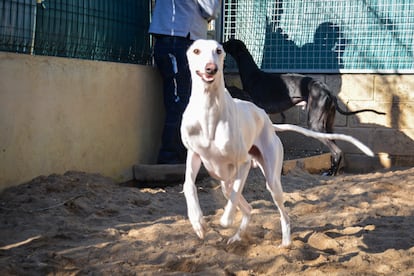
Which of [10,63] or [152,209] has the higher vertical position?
[10,63]

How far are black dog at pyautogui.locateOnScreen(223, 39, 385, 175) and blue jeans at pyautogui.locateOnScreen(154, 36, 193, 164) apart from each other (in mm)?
1668

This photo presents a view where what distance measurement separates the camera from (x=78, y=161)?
6.62 metres

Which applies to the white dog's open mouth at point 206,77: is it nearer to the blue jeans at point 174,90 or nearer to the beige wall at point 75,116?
the beige wall at point 75,116

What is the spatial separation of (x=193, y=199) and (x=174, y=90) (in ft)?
12.3

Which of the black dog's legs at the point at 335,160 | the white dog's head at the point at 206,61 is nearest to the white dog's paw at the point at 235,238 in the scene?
the white dog's head at the point at 206,61

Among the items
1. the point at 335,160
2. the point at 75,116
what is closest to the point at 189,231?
the point at 75,116

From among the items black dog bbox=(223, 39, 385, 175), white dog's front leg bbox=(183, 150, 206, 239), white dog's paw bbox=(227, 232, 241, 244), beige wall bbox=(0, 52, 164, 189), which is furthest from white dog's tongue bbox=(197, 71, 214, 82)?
black dog bbox=(223, 39, 385, 175)

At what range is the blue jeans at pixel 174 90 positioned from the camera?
7492mm

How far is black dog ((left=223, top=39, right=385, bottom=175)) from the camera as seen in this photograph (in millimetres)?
8422

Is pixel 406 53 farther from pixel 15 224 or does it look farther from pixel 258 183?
pixel 15 224

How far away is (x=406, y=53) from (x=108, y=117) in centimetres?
440

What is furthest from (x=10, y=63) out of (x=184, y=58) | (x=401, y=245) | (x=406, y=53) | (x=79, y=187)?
(x=406, y=53)

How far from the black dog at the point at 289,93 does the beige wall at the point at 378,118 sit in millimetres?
589

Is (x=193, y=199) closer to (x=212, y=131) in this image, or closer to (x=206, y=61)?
(x=212, y=131)
